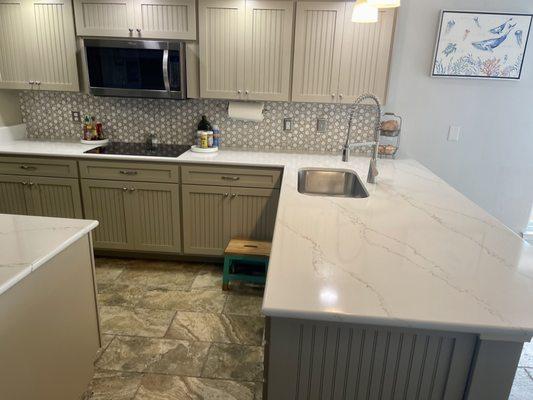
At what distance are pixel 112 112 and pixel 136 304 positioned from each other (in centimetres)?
179

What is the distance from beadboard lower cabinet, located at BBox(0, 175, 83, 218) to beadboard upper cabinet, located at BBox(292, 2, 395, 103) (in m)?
1.96

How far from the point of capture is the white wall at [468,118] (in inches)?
119

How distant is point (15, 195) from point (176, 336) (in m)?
1.92

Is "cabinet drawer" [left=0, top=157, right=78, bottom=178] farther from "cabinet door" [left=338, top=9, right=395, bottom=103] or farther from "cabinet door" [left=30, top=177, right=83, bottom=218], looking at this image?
"cabinet door" [left=338, top=9, right=395, bottom=103]

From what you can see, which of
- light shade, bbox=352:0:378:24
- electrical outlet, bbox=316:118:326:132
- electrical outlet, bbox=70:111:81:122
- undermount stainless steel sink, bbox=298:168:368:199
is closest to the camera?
light shade, bbox=352:0:378:24

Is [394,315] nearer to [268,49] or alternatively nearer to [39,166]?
[268,49]

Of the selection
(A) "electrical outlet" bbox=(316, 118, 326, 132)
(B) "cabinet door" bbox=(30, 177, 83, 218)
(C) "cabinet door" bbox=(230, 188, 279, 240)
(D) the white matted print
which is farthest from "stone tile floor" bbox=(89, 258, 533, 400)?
(D) the white matted print

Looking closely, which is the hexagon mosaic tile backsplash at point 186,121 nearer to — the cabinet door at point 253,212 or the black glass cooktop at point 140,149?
the black glass cooktop at point 140,149

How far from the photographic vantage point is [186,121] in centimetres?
340

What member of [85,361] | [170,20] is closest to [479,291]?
[85,361]

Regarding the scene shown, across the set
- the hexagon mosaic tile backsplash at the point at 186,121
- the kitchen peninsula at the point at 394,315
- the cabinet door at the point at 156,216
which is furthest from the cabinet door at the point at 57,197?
the kitchen peninsula at the point at 394,315

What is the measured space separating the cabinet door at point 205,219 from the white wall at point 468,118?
1664 millimetres

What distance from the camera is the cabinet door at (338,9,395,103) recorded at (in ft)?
9.29

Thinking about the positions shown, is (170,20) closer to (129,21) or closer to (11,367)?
(129,21)
